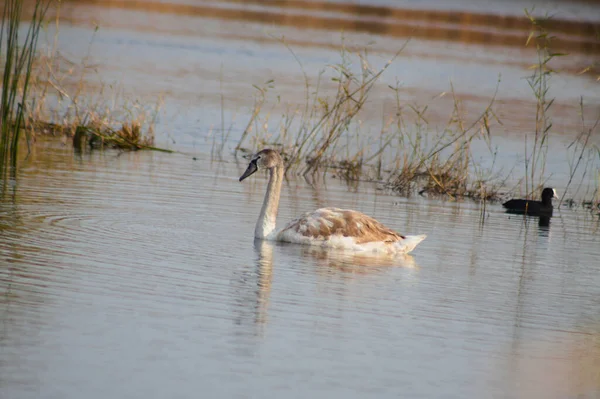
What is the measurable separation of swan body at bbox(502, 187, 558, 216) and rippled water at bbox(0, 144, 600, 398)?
1.31 m

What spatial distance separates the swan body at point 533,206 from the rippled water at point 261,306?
1311 millimetres

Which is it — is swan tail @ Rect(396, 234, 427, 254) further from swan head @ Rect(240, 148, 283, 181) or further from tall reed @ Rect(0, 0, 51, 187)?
tall reed @ Rect(0, 0, 51, 187)

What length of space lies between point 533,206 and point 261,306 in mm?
8078

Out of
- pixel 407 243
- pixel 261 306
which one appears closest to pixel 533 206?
pixel 407 243

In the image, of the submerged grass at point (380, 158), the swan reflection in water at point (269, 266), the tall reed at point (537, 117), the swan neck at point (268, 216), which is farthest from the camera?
the submerged grass at point (380, 158)

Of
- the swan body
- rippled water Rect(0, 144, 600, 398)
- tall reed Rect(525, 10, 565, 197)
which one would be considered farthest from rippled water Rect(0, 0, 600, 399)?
tall reed Rect(525, 10, 565, 197)

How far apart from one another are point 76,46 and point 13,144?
18.2m

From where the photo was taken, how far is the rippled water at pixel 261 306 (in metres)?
6.81

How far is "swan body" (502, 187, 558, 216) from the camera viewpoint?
1575cm

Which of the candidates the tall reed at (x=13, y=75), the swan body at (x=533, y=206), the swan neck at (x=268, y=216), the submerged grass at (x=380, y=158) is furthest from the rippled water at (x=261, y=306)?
the submerged grass at (x=380, y=158)

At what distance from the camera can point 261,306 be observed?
8609 mm

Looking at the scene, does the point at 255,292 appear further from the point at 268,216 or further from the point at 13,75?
the point at 13,75

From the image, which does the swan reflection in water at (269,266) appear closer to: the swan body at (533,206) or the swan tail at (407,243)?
the swan tail at (407,243)

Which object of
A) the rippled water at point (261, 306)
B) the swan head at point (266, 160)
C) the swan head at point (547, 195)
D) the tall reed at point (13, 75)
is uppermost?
the tall reed at point (13, 75)
